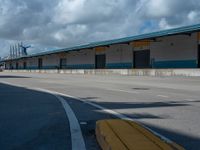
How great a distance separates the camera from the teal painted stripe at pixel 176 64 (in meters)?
54.2

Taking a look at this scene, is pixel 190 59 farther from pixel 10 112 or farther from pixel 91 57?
pixel 10 112

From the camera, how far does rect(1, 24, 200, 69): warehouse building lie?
54.3 metres

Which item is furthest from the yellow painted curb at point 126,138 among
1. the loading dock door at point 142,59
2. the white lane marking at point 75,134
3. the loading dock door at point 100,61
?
the loading dock door at point 100,61

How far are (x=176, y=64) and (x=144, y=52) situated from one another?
9.14 meters

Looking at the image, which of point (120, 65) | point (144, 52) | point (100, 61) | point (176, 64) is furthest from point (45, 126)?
point (100, 61)

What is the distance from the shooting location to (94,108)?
14.3m

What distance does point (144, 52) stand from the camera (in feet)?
217

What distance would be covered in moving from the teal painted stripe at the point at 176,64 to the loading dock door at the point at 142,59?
2315 millimetres

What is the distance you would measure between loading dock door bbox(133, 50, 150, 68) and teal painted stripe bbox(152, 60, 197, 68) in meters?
2.31

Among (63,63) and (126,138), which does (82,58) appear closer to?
(63,63)

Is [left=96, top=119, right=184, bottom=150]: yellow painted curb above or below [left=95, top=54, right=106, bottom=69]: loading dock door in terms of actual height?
below

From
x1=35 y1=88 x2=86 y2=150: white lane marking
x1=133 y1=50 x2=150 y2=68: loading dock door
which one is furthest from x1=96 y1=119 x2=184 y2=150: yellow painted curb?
x1=133 y1=50 x2=150 y2=68: loading dock door

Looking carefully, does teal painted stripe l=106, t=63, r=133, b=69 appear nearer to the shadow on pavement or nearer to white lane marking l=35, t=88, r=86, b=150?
the shadow on pavement

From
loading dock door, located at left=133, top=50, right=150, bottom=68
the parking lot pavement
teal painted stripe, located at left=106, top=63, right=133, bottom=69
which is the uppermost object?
loading dock door, located at left=133, top=50, right=150, bottom=68
